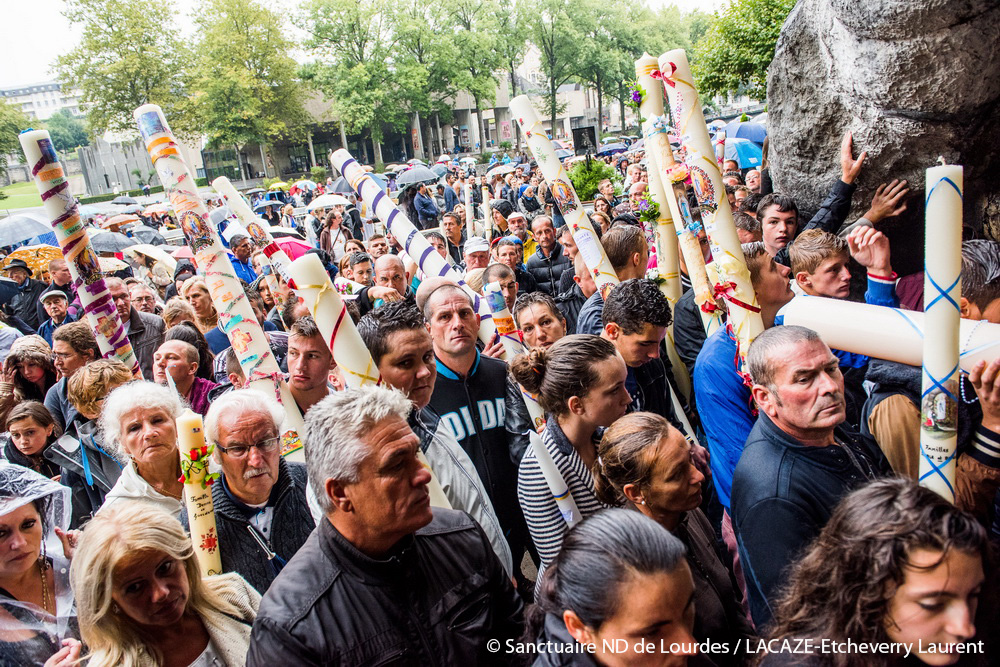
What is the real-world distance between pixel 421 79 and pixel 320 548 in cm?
4837

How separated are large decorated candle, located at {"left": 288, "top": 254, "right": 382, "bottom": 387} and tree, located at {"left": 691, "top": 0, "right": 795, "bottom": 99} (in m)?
10.7

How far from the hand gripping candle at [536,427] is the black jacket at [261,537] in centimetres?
103

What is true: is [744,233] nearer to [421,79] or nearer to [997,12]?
[997,12]

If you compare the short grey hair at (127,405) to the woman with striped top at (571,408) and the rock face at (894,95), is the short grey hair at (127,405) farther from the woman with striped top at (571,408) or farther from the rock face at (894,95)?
the rock face at (894,95)

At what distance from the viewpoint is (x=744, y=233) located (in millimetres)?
5492

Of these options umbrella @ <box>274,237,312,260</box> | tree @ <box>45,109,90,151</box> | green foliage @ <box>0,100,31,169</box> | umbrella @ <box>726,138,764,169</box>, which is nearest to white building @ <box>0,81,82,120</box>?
tree @ <box>45,109,90,151</box>

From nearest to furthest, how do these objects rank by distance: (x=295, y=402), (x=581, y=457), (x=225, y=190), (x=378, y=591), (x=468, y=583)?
(x=378, y=591) → (x=468, y=583) → (x=581, y=457) → (x=295, y=402) → (x=225, y=190)

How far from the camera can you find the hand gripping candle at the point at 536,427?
8.19 ft

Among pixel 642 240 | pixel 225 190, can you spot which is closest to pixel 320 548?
pixel 642 240

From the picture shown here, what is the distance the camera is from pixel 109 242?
41.7ft

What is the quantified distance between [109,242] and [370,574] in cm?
1293

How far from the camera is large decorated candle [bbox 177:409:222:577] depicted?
255 centimetres

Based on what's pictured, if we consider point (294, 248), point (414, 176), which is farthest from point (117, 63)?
point (294, 248)

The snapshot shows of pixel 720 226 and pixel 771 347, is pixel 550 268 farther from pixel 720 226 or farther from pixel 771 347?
pixel 771 347
